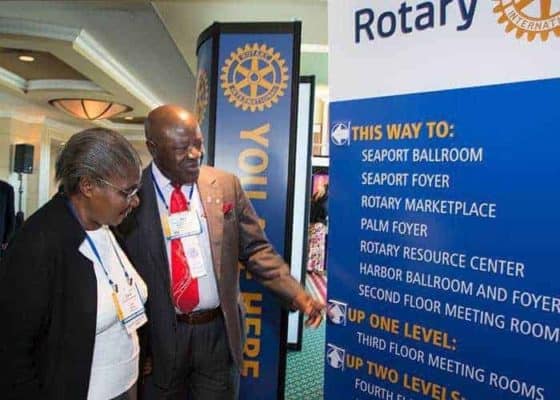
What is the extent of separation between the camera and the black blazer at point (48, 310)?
1.04 metres

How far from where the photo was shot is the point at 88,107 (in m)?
7.03

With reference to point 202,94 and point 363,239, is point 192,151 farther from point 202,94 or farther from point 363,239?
point 202,94

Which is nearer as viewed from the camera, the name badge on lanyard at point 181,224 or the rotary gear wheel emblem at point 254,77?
the name badge on lanyard at point 181,224

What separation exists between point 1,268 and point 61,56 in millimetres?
3911

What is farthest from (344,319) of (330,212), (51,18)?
(51,18)

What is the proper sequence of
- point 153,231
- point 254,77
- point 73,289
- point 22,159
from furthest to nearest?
point 22,159
point 254,77
point 153,231
point 73,289

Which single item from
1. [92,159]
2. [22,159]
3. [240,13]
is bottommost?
[92,159]

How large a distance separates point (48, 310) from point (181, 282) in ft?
1.78

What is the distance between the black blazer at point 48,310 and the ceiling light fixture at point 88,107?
20.8ft

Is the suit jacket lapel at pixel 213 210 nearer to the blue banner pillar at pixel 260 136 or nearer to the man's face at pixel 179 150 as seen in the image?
the man's face at pixel 179 150

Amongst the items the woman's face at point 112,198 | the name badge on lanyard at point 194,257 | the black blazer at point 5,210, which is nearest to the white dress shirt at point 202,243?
the name badge on lanyard at point 194,257

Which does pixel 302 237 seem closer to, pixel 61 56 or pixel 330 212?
A: pixel 330 212

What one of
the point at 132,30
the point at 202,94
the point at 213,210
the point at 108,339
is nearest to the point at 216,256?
the point at 213,210

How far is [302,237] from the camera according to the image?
379 cm
